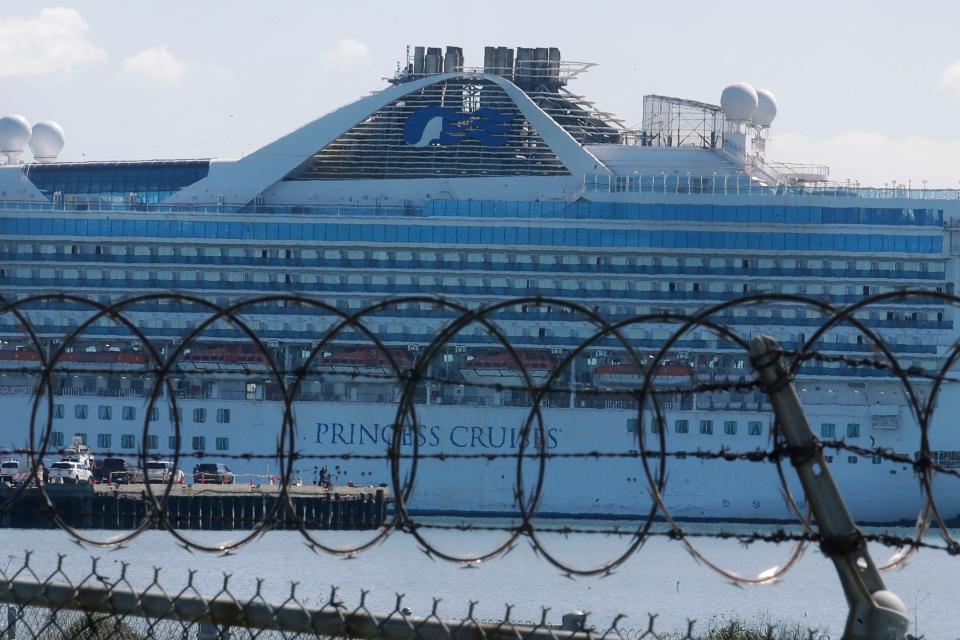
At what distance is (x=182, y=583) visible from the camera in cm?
2783

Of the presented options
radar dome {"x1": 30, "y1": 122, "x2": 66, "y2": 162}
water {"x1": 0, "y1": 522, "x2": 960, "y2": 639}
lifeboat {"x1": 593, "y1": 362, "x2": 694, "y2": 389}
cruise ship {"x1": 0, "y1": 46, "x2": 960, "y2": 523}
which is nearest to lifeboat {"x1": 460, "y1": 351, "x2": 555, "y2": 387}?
cruise ship {"x1": 0, "y1": 46, "x2": 960, "y2": 523}

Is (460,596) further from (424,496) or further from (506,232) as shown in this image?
(506,232)

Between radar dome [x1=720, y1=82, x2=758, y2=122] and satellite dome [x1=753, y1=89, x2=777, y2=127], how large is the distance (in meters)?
0.37

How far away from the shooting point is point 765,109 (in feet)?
157

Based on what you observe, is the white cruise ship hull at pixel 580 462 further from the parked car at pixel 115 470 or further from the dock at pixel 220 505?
the dock at pixel 220 505

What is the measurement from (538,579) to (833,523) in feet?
80.4

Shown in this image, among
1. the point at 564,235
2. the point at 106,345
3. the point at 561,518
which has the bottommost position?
the point at 561,518

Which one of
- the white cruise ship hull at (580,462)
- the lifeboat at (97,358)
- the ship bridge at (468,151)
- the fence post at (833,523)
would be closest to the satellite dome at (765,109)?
the ship bridge at (468,151)

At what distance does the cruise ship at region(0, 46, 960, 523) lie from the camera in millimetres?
42344

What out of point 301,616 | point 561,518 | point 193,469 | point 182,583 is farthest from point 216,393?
point 301,616

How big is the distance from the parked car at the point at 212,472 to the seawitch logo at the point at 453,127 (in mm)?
8962

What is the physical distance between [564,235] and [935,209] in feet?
27.7

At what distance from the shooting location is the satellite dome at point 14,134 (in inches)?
2003

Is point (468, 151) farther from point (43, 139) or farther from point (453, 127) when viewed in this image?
point (43, 139)
